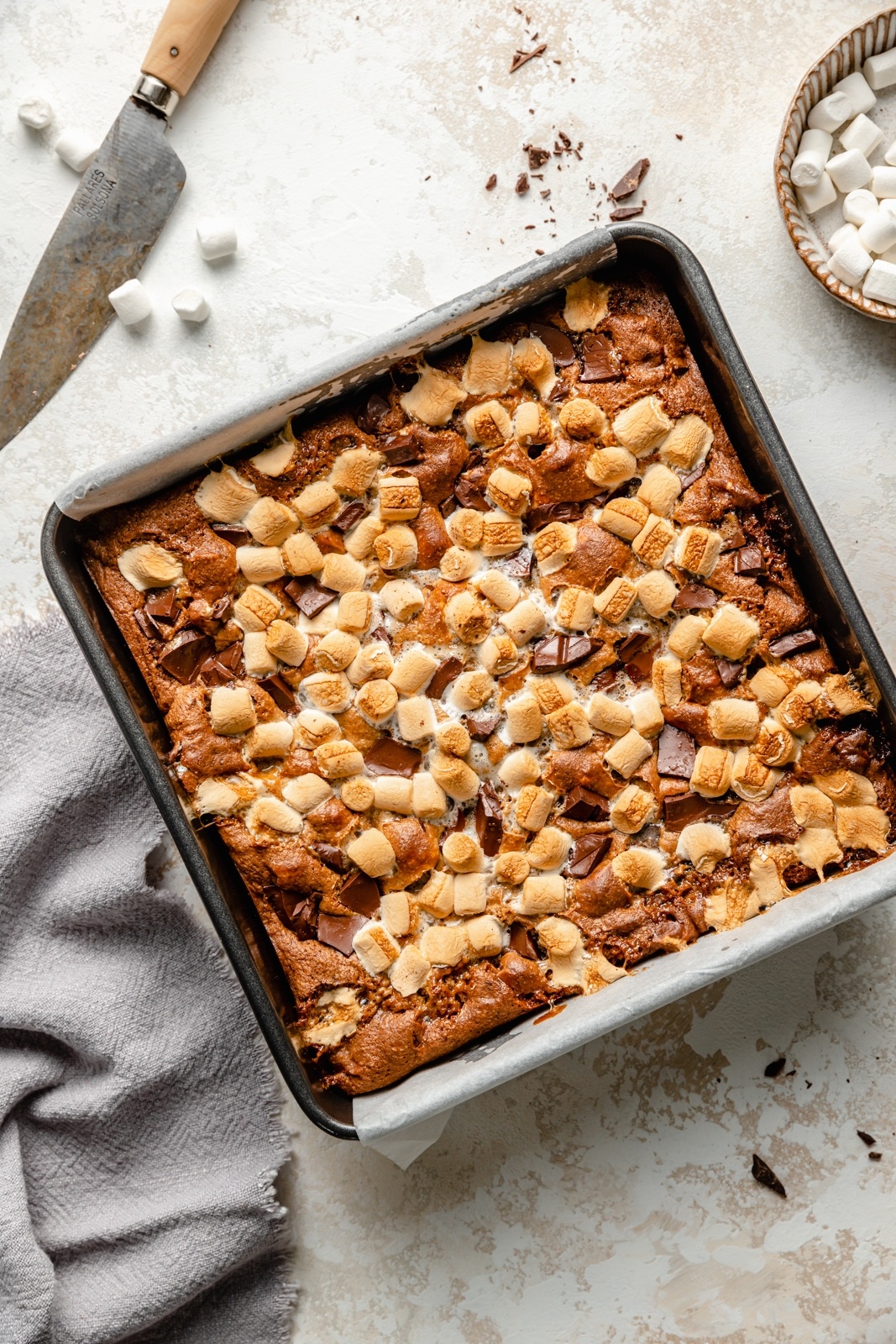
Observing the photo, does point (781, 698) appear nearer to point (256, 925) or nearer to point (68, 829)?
point (256, 925)

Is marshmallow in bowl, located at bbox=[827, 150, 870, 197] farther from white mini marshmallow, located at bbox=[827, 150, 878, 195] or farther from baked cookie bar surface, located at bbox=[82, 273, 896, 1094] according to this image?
baked cookie bar surface, located at bbox=[82, 273, 896, 1094]

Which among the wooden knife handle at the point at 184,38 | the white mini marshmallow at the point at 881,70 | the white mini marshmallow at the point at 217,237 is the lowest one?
the white mini marshmallow at the point at 881,70

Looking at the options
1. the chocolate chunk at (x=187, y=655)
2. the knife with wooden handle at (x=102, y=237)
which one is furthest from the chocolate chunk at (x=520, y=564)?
the knife with wooden handle at (x=102, y=237)

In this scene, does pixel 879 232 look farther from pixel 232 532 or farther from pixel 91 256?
pixel 91 256

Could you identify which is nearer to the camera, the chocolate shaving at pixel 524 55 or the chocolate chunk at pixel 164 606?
the chocolate chunk at pixel 164 606

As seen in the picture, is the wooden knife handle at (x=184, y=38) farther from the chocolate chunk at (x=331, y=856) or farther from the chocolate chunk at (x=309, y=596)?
the chocolate chunk at (x=331, y=856)

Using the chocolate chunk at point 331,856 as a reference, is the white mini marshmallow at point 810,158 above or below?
above

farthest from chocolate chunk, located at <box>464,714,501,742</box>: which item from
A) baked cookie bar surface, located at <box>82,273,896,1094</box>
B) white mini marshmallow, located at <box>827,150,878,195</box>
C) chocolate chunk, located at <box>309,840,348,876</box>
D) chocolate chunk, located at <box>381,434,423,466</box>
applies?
white mini marshmallow, located at <box>827,150,878,195</box>

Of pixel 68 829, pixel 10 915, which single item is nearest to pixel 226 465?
pixel 68 829
